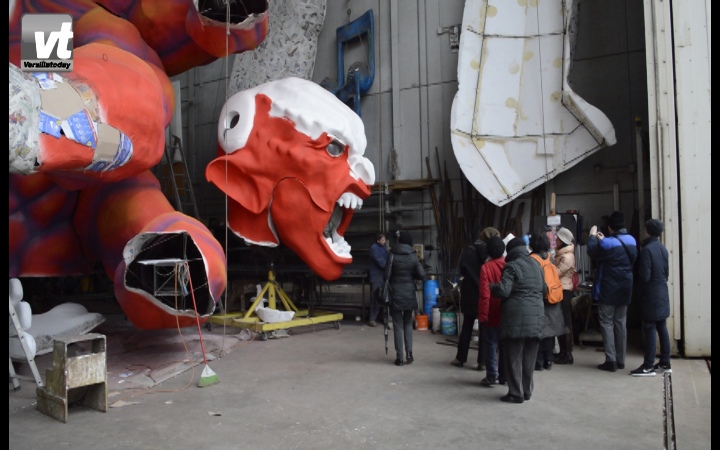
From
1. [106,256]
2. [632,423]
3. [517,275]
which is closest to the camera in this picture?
[632,423]

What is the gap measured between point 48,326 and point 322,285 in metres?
4.89

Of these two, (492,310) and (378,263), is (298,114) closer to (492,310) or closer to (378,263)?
(378,263)

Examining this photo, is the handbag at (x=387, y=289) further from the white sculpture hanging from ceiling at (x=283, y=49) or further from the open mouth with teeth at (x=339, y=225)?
the white sculpture hanging from ceiling at (x=283, y=49)

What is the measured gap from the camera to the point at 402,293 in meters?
6.32

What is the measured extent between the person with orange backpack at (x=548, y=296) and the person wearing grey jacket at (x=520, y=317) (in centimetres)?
71

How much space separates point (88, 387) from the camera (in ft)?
16.2

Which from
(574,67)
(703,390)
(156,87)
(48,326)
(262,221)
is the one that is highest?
(574,67)

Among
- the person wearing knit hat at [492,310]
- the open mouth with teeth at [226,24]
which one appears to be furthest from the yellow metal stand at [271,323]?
the open mouth with teeth at [226,24]

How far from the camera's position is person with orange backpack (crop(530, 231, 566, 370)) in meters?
5.67

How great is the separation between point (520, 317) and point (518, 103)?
4952mm

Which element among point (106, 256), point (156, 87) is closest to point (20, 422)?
point (106, 256)

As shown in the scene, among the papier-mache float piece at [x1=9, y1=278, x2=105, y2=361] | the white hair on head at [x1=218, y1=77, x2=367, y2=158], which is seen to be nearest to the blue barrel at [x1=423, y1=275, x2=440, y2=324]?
the white hair on head at [x1=218, y1=77, x2=367, y2=158]

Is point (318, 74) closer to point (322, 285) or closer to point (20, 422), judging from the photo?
point (322, 285)

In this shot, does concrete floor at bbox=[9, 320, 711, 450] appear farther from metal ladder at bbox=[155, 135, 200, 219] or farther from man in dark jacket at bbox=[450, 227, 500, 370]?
metal ladder at bbox=[155, 135, 200, 219]
